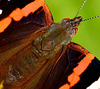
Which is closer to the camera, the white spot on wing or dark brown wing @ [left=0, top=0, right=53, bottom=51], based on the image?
the white spot on wing

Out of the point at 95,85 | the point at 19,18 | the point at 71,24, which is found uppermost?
the point at 19,18

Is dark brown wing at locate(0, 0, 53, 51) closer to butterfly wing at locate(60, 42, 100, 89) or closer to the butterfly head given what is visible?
the butterfly head

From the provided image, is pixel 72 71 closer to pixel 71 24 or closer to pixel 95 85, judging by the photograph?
pixel 95 85

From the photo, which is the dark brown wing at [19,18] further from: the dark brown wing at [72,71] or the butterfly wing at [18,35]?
the dark brown wing at [72,71]

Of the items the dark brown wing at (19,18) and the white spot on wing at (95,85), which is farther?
the dark brown wing at (19,18)

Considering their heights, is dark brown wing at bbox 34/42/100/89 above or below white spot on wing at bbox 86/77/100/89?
above

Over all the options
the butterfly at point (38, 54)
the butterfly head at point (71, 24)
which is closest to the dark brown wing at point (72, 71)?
the butterfly at point (38, 54)

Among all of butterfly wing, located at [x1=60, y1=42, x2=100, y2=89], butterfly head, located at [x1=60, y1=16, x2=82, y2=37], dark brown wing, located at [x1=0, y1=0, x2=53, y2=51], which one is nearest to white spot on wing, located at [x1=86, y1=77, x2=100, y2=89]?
butterfly wing, located at [x1=60, y1=42, x2=100, y2=89]

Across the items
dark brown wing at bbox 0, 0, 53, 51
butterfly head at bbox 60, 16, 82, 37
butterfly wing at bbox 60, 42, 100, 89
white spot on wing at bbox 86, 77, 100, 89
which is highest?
dark brown wing at bbox 0, 0, 53, 51

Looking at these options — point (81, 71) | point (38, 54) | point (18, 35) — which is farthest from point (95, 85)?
point (18, 35)

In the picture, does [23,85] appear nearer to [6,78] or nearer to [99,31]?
[6,78]
